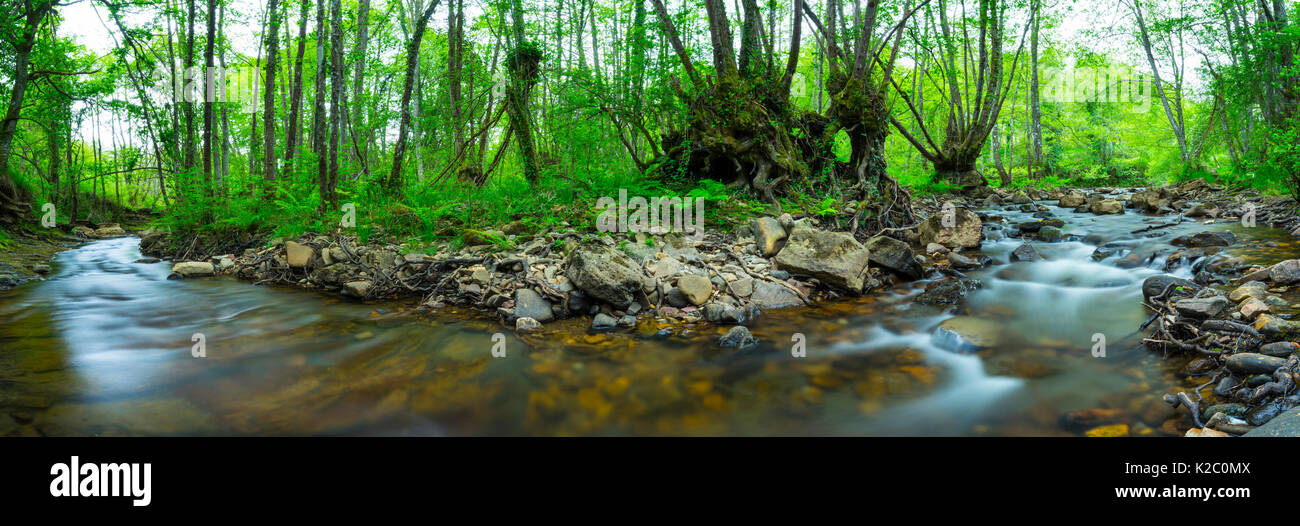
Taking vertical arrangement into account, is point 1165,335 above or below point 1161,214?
below

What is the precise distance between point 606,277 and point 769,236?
2.34 m

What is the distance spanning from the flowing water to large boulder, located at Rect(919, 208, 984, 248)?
159 centimetres

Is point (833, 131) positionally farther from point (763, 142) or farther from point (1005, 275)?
point (1005, 275)

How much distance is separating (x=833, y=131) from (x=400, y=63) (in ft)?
56.8

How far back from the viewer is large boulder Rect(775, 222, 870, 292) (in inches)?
226

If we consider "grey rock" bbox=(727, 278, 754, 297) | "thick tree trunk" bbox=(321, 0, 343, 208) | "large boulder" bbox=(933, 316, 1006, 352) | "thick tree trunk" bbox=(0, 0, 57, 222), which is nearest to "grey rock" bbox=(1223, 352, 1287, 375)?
"large boulder" bbox=(933, 316, 1006, 352)

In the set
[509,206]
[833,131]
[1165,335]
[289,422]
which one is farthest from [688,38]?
[289,422]

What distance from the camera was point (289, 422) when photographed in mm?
3264

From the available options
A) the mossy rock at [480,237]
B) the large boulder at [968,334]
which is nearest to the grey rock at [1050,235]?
the large boulder at [968,334]

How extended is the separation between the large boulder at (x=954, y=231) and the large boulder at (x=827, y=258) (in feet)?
7.40

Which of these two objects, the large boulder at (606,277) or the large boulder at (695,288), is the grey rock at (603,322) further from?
the large boulder at (695,288)

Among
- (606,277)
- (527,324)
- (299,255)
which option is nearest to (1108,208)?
(606,277)

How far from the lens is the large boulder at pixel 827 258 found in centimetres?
575
